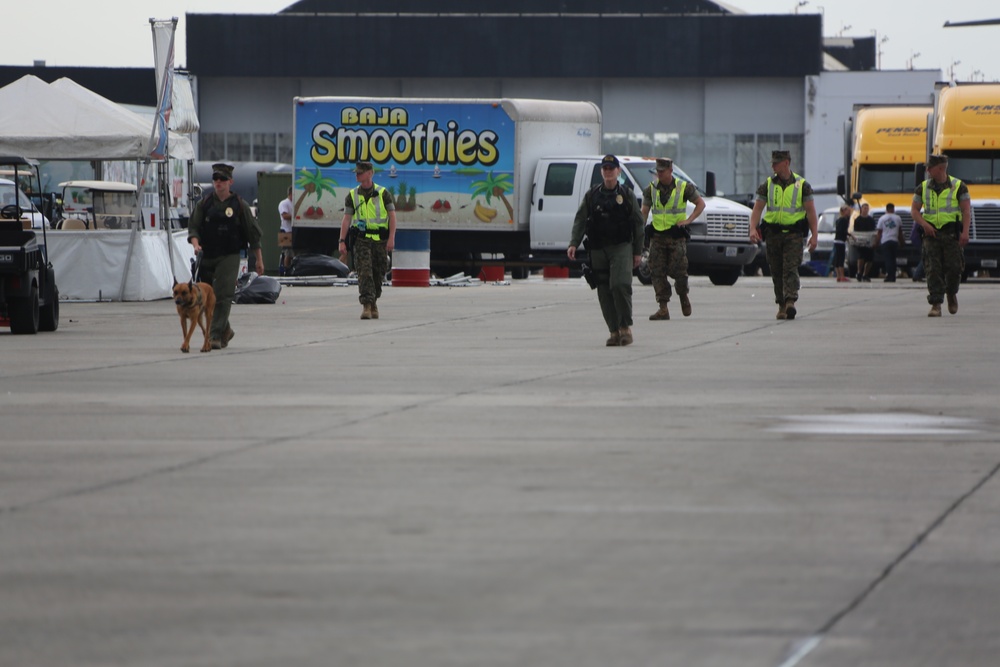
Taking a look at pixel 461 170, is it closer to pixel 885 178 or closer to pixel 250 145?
pixel 885 178

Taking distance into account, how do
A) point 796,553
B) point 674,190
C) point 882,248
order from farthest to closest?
point 882,248 → point 674,190 → point 796,553

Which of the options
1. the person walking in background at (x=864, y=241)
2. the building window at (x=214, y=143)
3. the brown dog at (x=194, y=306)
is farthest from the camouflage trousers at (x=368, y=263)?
the building window at (x=214, y=143)

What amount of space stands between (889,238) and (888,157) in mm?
2513

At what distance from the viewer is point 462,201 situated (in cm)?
3459

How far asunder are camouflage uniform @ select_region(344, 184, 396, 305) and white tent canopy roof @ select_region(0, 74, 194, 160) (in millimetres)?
5432

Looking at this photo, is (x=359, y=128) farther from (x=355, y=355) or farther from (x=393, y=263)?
(x=355, y=355)

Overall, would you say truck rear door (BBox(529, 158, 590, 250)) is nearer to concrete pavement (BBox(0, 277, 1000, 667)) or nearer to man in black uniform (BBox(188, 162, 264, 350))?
man in black uniform (BBox(188, 162, 264, 350))

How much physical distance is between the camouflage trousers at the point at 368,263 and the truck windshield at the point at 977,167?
17085 millimetres

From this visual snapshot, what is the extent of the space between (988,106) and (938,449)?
27.4 m

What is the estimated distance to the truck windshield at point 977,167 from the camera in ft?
119

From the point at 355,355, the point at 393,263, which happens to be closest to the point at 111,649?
the point at 355,355

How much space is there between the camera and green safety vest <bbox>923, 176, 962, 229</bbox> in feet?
71.9

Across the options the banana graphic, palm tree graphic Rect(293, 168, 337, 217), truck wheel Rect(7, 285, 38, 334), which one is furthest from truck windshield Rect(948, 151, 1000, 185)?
truck wheel Rect(7, 285, 38, 334)

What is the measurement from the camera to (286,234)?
36.4m
